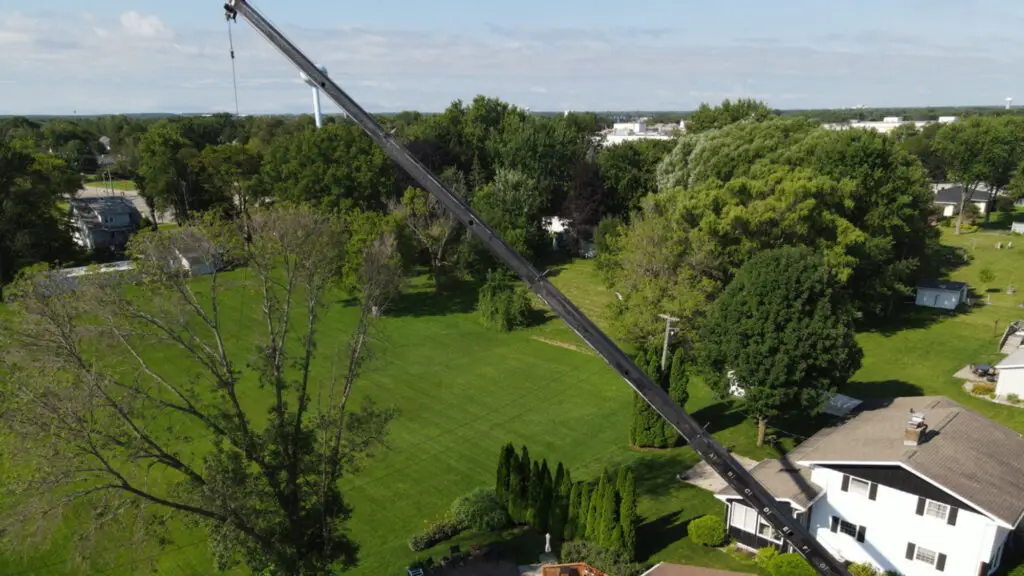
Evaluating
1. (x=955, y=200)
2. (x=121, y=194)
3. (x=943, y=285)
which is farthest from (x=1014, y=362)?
(x=121, y=194)

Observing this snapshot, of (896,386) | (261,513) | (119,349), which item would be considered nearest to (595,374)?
(896,386)

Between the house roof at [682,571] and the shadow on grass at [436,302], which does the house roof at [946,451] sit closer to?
the house roof at [682,571]

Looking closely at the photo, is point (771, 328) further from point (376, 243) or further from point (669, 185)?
point (669, 185)

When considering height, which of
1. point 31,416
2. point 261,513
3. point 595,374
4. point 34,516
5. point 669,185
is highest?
point 669,185

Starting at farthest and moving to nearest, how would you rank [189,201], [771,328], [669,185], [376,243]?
[189,201]
[669,185]
[376,243]
[771,328]

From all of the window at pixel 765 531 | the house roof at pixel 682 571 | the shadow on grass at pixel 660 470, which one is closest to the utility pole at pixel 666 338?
the shadow on grass at pixel 660 470
